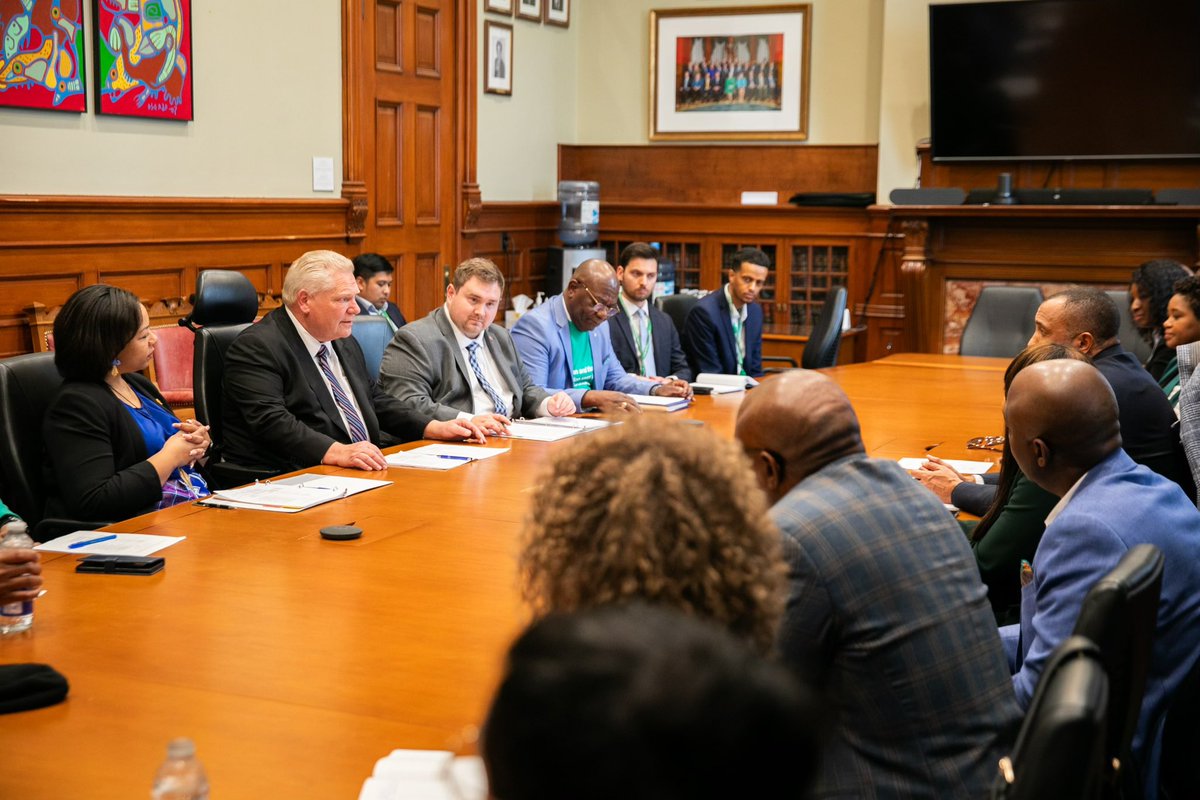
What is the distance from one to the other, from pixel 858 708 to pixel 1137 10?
7286mm

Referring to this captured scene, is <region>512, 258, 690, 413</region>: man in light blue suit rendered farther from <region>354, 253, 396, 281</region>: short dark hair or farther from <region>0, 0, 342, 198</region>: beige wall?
<region>0, 0, 342, 198</region>: beige wall

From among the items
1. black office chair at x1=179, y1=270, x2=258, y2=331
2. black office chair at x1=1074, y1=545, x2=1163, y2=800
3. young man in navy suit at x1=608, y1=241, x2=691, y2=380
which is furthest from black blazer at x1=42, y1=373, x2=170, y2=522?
young man in navy suit at x1=608, y1=241, x2=691, y2=380

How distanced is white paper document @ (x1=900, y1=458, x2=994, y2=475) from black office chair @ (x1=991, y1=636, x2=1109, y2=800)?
2.44m

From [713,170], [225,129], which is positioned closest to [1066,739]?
[225,129]

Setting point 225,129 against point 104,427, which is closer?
point 104,427

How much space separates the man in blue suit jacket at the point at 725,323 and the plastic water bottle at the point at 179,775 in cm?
529

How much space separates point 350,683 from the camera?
6.35 ft

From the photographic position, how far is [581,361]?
5.34 m

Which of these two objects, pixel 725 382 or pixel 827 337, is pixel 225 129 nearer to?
pixel 725 382

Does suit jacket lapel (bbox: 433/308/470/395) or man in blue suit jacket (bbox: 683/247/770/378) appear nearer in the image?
suit jacket lapel (bbox: 433/308/470/395)

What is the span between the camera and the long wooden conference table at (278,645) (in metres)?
1.65

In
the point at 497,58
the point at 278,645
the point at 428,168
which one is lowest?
the point at 278,645

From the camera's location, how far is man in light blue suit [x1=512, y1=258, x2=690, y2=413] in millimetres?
5129

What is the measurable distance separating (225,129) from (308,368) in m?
2.63
